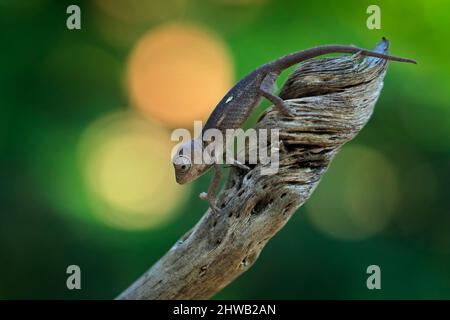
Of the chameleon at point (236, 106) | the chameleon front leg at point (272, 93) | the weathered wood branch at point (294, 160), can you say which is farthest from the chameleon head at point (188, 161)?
the chameleon front leg at point (272, 93)

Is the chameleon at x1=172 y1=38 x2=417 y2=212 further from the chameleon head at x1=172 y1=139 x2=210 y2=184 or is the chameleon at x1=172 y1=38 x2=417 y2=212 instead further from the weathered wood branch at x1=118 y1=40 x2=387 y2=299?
the weathered wood branch at x1=118 y1=40 x2=387 y2=299

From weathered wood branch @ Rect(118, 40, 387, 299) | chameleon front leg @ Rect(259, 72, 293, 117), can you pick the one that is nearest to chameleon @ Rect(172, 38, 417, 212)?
chameleon front leg @ Rect(259, 72, 293, 117)

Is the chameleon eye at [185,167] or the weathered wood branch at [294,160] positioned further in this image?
the chameleon eye at [185,167]

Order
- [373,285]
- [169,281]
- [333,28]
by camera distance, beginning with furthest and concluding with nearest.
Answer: [333,28], [373,285], [169,281]

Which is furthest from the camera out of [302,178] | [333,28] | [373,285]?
[333,28]

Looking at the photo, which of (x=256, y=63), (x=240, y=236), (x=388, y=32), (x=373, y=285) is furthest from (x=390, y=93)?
(x=240, y=236)

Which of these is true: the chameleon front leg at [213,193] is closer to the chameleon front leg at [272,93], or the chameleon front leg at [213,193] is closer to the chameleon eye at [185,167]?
the chameleon eye at [185,167]

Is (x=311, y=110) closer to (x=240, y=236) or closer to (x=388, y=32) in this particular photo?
(x=240, y=236)
